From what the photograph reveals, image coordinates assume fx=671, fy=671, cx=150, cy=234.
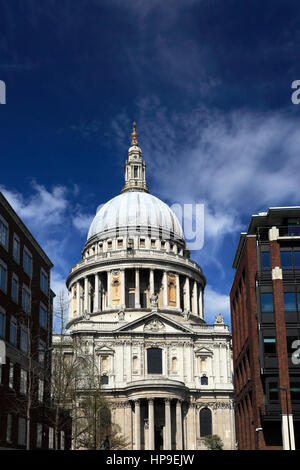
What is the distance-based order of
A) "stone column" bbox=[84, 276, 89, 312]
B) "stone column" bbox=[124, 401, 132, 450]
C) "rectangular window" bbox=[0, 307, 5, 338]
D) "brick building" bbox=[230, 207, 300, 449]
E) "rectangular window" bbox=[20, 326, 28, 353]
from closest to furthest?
1. "rectangular window" bbox=[0, 307, 5, 338]
2. "rectangular window" bbox=[20, 326, 28, 353]
3. "brick building" bbox=[230, 207, 300, 449]
4. "stone column" bbox=[124, 401, 132, 450]
5. "stone column" bbox=[84, 276, 89, 312]

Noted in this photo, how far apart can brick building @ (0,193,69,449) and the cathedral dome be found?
71.1m

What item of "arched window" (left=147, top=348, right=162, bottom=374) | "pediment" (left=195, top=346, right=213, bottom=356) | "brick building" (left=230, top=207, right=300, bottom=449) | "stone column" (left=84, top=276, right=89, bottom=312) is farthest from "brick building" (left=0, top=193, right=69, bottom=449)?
"stone column" (left=84, top=276, right=89, bottom=312)

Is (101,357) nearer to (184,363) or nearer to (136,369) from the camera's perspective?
(136,369)

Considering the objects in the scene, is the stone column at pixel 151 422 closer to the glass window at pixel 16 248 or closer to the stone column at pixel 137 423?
the stone column at pixel 137 423

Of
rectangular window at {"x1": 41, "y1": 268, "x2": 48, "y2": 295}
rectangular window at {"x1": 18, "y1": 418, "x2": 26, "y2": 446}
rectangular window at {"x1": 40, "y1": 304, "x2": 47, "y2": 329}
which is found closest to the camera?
rectangular window at {"x1": 18, "y1": 418, "x2": 26, "y2": 446}

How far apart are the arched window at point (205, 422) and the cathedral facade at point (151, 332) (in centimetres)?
15

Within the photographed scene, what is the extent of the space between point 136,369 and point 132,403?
601 centimetres

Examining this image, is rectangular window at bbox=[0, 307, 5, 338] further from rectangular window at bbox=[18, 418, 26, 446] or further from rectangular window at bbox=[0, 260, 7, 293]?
rectangular window at bbox=[18, 418, 26, 446]

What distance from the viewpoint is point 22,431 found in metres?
49.8

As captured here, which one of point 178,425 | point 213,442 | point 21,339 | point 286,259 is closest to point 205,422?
point 178,425

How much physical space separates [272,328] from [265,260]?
5961 mm

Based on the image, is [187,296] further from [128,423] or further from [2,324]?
[2,324]

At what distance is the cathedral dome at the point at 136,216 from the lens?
426 feet

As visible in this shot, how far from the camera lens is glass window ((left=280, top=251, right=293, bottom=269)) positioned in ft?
186
